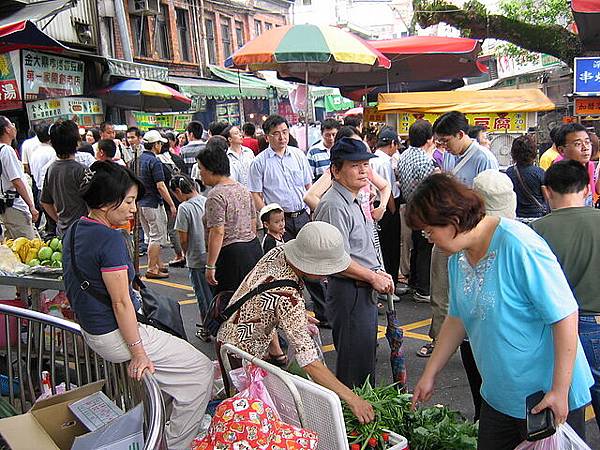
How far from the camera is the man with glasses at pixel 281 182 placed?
575 centimetres

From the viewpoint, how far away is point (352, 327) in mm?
3404

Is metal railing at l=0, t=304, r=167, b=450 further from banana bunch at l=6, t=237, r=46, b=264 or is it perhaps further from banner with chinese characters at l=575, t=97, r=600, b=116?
banner with chinese characters at l=575, t=97, r=600, b=116

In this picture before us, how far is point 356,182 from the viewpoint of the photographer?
3.54 m

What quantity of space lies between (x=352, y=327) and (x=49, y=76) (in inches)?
431

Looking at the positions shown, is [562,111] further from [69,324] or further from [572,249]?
[69,324]

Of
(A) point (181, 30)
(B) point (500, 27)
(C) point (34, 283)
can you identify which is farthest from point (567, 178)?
(A) point (181, 30)

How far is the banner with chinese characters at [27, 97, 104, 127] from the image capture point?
1200cm

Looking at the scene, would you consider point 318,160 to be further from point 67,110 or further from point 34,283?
point 67,110

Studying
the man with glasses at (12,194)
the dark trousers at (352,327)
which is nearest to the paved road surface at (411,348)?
the dark trousers at (352,327)

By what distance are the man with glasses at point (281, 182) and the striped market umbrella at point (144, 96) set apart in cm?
802

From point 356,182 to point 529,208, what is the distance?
2.38 m

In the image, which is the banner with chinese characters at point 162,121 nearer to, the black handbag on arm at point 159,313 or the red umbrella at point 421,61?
the red umbrella at point 421,61

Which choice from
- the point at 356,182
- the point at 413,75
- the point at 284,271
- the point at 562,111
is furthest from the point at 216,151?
the point at 562,111

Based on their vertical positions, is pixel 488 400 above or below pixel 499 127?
below
